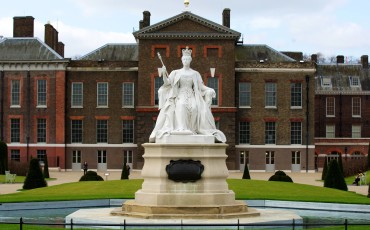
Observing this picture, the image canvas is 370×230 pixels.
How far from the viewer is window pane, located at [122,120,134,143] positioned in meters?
68.6

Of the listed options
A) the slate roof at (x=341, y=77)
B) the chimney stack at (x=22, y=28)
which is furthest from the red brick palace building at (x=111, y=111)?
the slate roof at (x=341, y=77)

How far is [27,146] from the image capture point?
223ft

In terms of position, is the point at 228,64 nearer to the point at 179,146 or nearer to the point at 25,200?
the point at 25,200

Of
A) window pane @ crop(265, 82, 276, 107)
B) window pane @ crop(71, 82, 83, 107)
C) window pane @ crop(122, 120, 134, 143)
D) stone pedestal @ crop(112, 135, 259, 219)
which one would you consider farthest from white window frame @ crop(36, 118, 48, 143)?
stone pedestal @ crop(112, 135, 259, 219)

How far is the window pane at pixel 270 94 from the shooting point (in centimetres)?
6825

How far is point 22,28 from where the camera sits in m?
71.8

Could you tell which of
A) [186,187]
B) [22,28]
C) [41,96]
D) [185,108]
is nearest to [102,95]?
[41,96]

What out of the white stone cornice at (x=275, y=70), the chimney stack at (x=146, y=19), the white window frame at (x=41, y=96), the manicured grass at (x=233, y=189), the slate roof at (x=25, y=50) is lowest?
the manicured grass at (x=233, y=189)

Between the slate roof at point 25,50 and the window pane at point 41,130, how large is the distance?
535 centimetres

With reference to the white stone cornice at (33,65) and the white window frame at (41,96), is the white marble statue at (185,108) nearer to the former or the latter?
the white stone cornice at (33,65)

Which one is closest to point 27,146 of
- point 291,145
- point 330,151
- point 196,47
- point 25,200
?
point 196,47

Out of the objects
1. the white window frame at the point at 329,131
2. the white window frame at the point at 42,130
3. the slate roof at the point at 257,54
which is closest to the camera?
the white window frame at the point at 42,130

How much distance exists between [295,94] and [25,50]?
23943mm

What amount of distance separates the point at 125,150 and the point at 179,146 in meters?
46.7
